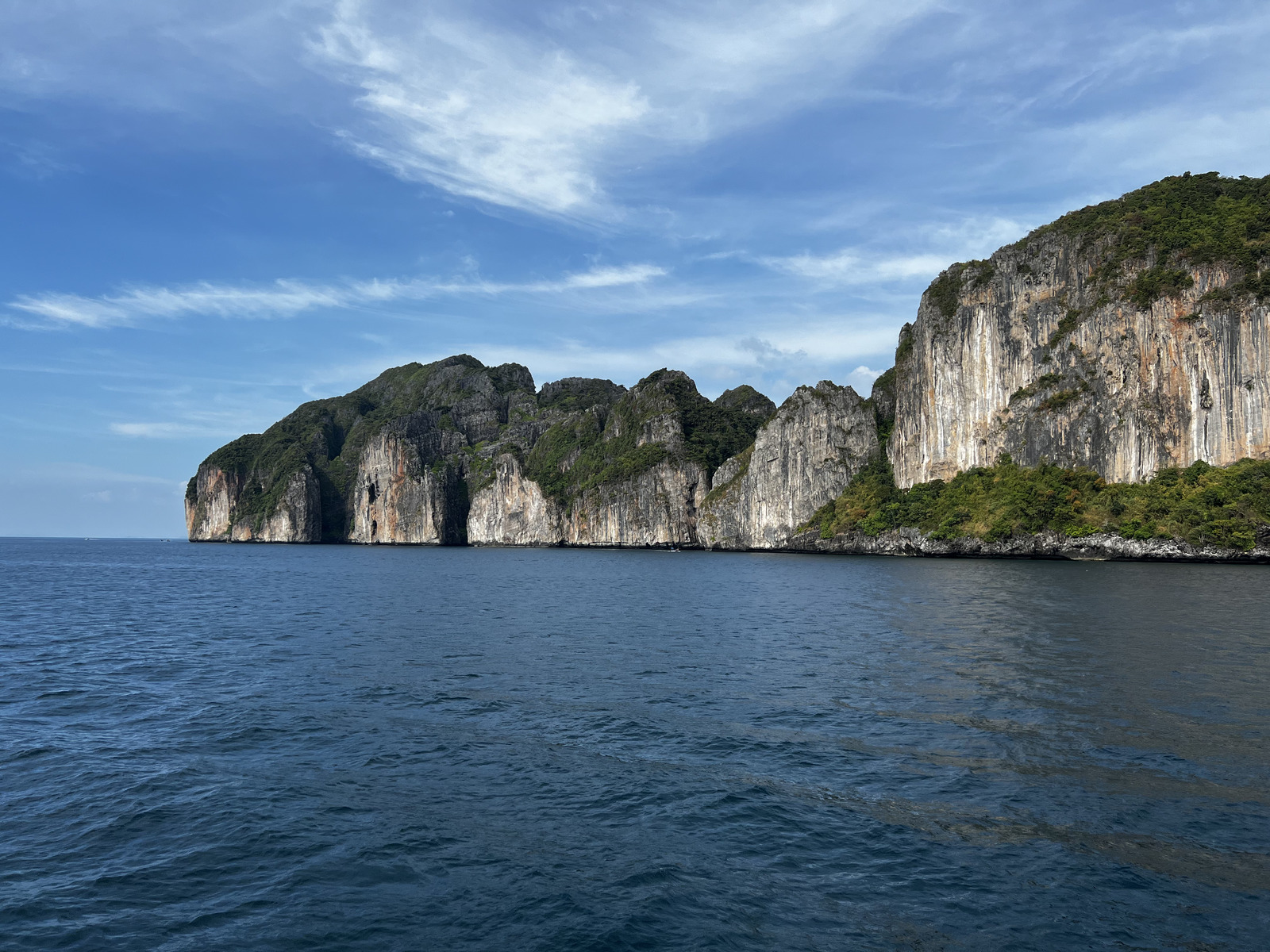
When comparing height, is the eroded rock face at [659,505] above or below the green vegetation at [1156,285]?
below

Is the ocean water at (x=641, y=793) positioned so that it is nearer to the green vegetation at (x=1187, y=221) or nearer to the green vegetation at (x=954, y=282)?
the green vegetation at (x=1187, y=221)

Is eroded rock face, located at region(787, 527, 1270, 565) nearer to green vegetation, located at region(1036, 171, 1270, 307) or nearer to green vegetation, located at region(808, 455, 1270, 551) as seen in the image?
green vegetation, located at region(808, 455, 1270, 551)

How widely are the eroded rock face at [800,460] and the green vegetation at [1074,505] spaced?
12844 millimetres

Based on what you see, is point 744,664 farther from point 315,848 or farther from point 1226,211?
point 1226,211

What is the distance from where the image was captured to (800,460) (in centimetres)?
15112

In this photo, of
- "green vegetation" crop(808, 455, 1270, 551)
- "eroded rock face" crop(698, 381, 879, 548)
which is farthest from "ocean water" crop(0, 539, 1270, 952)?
"eroded rock face" crop(698, 381, 879, 548)

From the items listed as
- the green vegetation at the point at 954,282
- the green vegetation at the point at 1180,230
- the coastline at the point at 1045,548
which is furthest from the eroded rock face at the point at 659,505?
the green vegetation at the point at 1180,230

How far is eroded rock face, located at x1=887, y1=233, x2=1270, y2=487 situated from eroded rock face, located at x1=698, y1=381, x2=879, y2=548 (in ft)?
34.6

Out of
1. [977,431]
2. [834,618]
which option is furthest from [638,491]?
[834,618]

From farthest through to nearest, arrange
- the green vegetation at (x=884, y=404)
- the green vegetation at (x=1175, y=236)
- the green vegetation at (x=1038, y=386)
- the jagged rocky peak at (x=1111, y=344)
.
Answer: the green vegetation at (x=884, y=404) < the green vegetation at (x=1038, y=386) < the green vegetation at (x=1175, y=236) < the jagged rocky peak at (x=1111, y=344)

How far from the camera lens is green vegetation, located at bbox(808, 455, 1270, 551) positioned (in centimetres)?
8262

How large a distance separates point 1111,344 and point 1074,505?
25185 mm

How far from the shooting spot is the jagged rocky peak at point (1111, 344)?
304 ft

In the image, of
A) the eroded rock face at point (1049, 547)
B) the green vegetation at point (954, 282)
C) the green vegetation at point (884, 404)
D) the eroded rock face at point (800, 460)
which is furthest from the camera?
the green vegetation at point (884, 404)
